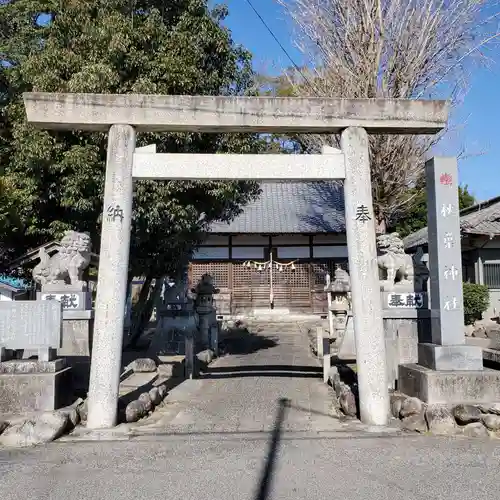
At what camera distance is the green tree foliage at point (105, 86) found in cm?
955

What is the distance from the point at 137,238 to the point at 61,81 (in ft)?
11.0

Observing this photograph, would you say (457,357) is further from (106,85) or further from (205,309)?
(205,309)

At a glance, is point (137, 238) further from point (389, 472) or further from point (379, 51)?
point (379, 51)

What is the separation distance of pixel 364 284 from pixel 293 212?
20992 millimetres

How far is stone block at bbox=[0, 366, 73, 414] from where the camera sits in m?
6.71

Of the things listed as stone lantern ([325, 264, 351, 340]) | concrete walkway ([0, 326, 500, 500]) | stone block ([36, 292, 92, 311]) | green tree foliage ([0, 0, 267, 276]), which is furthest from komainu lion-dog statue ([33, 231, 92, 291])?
stone lantern ([325, 264, 351, 340])

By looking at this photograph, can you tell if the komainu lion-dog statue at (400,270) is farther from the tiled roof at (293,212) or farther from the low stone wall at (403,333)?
the tiled roof at (293,212)

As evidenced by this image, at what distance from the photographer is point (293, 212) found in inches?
1091

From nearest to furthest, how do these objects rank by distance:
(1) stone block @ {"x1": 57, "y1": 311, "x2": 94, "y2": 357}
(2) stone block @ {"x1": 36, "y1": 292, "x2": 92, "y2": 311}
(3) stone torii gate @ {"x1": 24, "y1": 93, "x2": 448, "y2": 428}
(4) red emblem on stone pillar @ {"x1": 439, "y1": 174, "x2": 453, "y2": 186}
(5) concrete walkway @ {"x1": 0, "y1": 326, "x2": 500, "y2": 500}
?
(5) concrete walkway @ {"x1": 0, "y1": 326, "x2": 500, "y2": 500} < (3) stone torii gate @ {"x1": 24, "y1": 93, "x2": 448, "y2": 428} < (4) red emblem on stone pillar @ {"x1": 439, "y1": 174, "x2": 453, "y2": 186} < (2) stone block @ {"x1": 36, "y1": 292, "x2": 92, "y2": 311} < (1) stone block @ {"x1": 57, "y1": 311, "x2": 94, "y2": 357}

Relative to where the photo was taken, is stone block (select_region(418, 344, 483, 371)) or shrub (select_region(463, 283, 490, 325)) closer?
stone block (select_region(418, 344, 483, 371))

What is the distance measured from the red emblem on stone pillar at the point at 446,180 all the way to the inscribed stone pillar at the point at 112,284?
4.33m

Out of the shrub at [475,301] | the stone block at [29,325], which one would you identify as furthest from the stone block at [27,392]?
the shrub at [475,301]

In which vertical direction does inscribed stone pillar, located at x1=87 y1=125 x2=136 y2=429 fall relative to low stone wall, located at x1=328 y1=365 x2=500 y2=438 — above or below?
above

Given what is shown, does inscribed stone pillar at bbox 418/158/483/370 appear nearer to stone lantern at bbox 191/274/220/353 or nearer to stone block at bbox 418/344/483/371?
stone block at bbox 418/344/483/371
